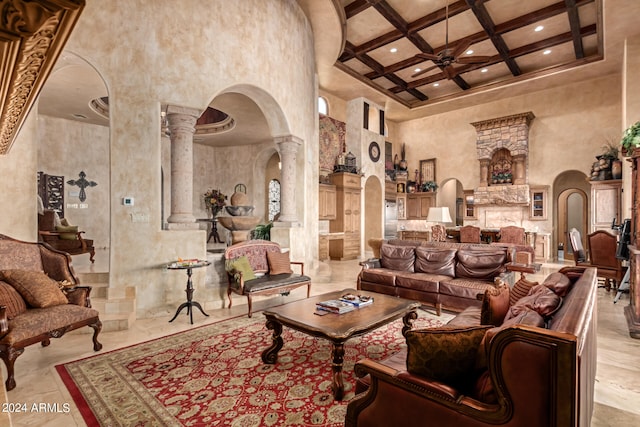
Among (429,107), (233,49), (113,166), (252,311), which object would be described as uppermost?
(429,107)

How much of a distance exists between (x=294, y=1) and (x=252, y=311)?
19.4ft

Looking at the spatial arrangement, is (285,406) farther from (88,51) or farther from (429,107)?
(429,107)

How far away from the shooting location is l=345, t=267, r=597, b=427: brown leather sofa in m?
1.10

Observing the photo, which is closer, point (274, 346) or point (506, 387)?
point (506, 387)

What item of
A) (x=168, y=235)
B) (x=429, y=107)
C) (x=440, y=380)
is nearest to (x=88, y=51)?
(x=168, y=235)

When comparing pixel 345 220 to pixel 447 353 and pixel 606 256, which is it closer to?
pixel 606 256

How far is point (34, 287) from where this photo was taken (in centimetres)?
293

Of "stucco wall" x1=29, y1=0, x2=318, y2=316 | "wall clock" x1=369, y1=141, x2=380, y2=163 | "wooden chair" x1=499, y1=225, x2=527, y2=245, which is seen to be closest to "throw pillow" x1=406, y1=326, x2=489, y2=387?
"stucco wall" x1=29, y1=0, x2=318, y2=316

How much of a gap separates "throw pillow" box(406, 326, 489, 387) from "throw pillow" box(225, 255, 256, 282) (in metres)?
3.32

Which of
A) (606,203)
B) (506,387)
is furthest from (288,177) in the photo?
(606,203)

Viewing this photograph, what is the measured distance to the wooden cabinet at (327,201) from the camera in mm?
9461

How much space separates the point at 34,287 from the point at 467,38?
8980mm

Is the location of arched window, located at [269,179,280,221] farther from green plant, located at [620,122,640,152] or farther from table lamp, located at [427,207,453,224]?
green plant, located at [620,122,640,152]

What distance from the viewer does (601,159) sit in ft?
27.3
